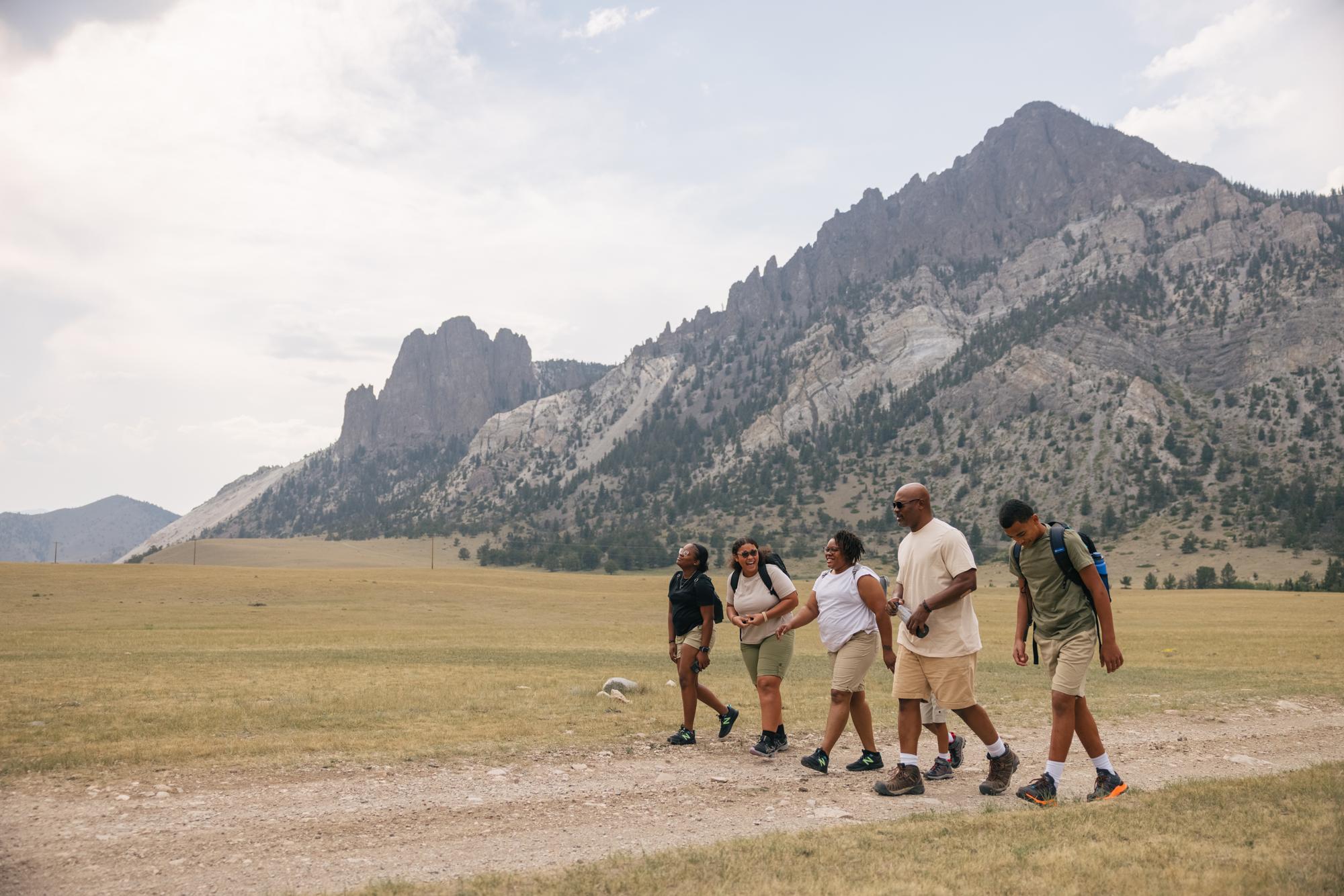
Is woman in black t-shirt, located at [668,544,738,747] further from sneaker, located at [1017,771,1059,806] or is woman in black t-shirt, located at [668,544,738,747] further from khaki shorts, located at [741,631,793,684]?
sneaker, located at [1017,771,1059,806]

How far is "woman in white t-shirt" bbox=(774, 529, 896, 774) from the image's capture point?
393 inches

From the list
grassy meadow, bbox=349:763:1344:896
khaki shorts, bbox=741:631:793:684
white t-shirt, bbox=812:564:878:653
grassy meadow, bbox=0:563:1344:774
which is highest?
white t-shirt, bbox=812:564:878:653

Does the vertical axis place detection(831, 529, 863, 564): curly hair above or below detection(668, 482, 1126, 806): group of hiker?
above

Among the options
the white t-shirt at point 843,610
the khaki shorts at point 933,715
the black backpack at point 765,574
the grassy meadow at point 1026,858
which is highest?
the black backpack at point 765,574

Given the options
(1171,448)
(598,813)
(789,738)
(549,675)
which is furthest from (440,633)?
(1171,448)

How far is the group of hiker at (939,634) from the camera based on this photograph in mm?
8586

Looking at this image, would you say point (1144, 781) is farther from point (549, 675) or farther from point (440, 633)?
point (440, 633)

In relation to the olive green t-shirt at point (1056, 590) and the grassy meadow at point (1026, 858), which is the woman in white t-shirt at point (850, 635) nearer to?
the olive green t-shirt at point (1056, 590)

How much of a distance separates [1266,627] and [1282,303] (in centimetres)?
15123

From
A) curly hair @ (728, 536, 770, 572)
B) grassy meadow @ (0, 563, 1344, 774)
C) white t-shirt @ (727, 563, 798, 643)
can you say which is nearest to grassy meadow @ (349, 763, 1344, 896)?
white t-shirt @ (727, 563, 798, 643)

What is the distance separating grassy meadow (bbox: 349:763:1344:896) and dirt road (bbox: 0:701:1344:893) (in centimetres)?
62

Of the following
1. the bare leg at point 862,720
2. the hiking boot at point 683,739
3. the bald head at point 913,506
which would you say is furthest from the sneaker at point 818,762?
the bald head at point 913,506

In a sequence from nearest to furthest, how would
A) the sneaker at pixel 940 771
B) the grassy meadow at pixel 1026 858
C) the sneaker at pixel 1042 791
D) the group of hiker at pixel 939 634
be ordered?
the grassy meadow at pixel 1026 858
the sneaker at pixel 1042 791
the group of hiker at pixel 939 634
the sneaker at pixel 940 771

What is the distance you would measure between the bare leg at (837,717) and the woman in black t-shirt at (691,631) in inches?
78.5
